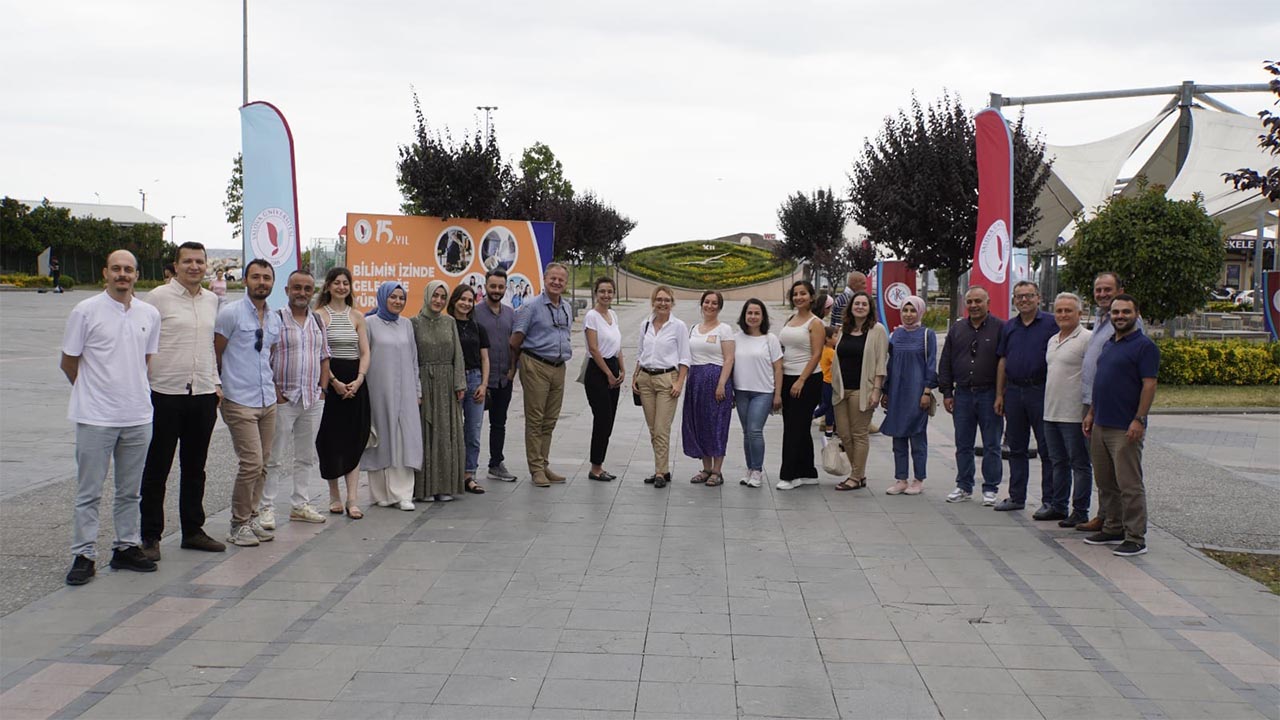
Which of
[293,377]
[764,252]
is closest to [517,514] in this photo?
[293,377]

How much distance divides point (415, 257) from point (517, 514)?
349 inches

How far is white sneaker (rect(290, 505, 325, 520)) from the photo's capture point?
752 centimetres

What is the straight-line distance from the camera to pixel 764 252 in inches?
3243

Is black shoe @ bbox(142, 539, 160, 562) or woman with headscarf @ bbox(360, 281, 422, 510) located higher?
woman with headscarf @ bbox(360, 281, 422, 510)

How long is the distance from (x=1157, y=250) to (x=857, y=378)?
11.2 meters

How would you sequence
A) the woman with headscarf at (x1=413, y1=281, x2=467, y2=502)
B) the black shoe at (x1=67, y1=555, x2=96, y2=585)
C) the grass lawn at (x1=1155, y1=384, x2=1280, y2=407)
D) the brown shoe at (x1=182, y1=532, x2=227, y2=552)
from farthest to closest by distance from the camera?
1. the grass lawn at (x1=1155, y1=384, x2=1280, y2=407)
2. the woman with headscarf at (x1=413, y1=281, x2=467, y2=502)
3. the brown shoe at (x1=182, y1=532, x2=227, y2=552)
4. the black shoe at (x1=67, y1=555, x2=96, y2=585)

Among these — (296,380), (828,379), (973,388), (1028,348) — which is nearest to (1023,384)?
(1028,348)

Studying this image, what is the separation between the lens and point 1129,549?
22.8 feet

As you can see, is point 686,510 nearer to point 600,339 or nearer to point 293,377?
point 600,339

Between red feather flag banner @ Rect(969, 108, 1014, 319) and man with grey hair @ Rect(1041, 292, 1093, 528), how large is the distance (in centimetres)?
267

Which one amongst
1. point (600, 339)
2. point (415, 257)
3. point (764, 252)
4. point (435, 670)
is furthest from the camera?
point (764, 252)

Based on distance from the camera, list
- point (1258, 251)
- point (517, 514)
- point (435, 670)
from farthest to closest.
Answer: point (1258, 251) < point (517, 514) < point (435, 670)

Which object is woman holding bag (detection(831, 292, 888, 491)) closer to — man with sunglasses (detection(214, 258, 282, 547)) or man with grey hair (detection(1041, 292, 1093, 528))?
man with grey hair (detection(1041, 292, 1093, 528))

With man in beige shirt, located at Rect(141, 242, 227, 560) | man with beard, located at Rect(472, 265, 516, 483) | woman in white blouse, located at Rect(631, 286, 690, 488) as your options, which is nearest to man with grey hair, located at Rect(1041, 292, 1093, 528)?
woman in white blouse, located at Rect(631, 286, 690, 488)
